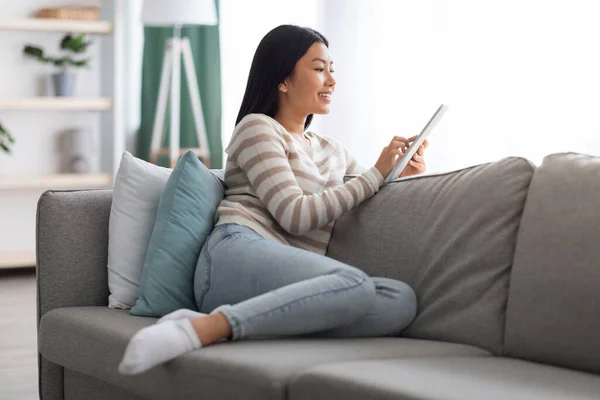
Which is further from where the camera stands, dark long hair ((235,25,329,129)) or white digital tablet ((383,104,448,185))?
dark long hair ((235,25,329,129))

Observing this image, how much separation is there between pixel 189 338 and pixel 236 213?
1.75 feet

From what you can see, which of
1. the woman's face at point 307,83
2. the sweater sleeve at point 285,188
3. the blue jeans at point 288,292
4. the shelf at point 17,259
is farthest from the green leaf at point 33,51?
the blue jeans at point 288,292

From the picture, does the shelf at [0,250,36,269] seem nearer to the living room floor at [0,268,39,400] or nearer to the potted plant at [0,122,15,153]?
the living room floor at [0,268,39,400]

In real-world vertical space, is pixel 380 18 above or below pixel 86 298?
above

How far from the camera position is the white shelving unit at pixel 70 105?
5387 mm

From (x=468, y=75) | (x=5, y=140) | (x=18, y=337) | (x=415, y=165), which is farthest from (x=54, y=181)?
(x=415, y=165)

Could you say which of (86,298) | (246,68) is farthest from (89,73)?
(86,298)

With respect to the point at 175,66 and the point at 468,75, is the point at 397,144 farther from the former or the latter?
the point at 175,66

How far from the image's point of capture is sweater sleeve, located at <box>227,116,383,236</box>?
2459 millimetres

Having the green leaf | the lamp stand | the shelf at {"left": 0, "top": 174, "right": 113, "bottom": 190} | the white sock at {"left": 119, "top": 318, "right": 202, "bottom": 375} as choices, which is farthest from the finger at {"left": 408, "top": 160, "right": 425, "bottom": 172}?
the green leaf

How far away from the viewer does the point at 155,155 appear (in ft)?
18.7

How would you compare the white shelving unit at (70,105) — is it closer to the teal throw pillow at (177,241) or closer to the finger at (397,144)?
the teal throw pillow at (177,241)

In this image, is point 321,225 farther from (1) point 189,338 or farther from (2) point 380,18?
(2) point 380,18

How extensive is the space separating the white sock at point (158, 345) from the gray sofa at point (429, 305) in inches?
1.4
